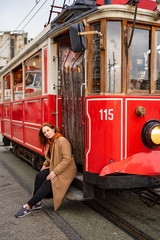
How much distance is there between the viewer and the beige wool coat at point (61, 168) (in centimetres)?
358

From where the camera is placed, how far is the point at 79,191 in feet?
12.0

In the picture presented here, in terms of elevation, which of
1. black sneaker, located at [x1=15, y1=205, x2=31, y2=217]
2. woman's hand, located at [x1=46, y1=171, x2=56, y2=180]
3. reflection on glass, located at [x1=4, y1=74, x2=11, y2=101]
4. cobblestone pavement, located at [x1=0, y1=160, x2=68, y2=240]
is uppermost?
reflection on glass, located at [x1=4, y1=74, x2=11, y2=101]

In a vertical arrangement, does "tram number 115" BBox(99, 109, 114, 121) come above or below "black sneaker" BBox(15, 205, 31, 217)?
above

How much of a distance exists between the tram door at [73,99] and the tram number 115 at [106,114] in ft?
1.50

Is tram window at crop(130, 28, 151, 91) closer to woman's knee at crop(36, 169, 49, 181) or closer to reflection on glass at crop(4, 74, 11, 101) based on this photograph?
woman's knee at crop(36, 169, 49, 181)

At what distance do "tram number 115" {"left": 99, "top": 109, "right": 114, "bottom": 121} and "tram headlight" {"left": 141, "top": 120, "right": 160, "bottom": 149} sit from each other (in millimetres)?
466

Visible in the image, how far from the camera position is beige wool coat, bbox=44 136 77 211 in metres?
3.58

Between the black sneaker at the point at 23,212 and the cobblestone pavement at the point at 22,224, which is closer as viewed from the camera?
the cobblestone pavement at the point at 22,224

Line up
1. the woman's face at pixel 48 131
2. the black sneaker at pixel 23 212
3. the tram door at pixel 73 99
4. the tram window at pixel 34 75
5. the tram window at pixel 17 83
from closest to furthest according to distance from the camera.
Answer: the black sneaker at pixel 23 212
the tram door at pixel 73 99
the woman's face at pixel 48 131
the tram window at pixel 34 75
the tram window at pixel 17 83

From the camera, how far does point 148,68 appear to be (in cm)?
339

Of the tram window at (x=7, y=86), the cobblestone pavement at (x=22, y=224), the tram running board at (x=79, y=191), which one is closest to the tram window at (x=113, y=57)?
the tram running board at (x=79, y=191)

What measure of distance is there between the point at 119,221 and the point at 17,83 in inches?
182

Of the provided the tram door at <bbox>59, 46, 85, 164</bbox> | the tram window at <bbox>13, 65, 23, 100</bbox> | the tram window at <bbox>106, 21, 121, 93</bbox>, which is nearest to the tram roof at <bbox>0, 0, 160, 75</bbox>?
the tram window at <bbox>106, 21, 121, 93</bbox>

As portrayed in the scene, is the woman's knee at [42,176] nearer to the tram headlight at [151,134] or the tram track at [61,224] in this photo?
the tram track at [61,224]
